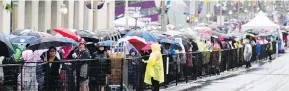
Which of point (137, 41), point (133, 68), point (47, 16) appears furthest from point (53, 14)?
point (133, 68)

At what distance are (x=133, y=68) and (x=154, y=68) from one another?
2.45ft

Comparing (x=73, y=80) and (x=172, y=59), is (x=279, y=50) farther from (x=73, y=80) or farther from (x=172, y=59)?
(x=73, y=80)

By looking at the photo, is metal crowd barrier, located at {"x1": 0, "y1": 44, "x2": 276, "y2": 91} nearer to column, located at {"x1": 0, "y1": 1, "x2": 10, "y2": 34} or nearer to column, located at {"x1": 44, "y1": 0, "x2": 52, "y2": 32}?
column, located at {"x1": 0, "y1": 1, "x2": 10, "y2": 34}

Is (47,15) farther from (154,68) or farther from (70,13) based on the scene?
(154,68)

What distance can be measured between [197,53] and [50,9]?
26788 millimetres

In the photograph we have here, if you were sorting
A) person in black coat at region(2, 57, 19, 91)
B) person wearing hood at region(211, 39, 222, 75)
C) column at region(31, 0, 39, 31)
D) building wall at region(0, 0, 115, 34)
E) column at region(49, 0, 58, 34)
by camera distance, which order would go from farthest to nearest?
column at region(49, 0, 58, 34), column at region(31, 0, 39, 31), building wall at region(0, 0, 115, 34), person wearing hood at region(211, 39, 222, 75), person in black coat at region(2, 57, 19, 91)

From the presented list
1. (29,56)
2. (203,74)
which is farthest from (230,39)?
(29,56)

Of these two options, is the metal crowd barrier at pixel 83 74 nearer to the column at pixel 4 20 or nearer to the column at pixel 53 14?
the column at pixel 4 20

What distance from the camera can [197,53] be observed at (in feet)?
79.4

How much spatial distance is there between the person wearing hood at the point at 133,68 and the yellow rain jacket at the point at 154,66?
0.32m

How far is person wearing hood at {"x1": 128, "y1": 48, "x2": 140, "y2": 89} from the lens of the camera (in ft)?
55.6

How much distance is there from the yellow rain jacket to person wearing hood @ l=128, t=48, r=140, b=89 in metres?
0.32

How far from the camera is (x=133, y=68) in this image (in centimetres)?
1716

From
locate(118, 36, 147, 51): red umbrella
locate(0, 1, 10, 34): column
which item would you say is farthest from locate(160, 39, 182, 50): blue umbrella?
locate(0, 1, 10, 34): column
